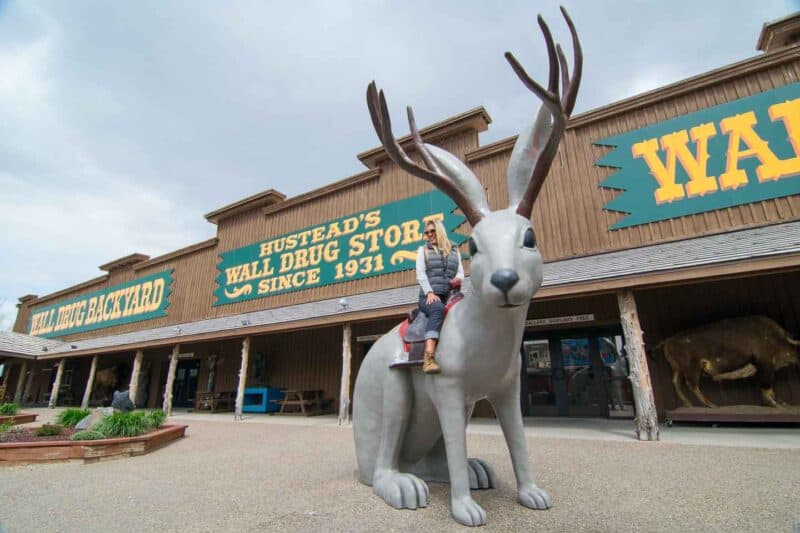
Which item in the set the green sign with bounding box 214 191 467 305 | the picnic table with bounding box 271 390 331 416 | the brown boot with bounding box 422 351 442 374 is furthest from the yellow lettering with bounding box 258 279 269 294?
the brown boot with bounding box 422 351 442 374

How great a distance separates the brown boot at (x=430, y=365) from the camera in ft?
8.52

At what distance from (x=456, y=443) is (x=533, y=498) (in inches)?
29.9

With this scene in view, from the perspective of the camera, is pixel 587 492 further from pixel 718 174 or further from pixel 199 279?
pixel 199 279

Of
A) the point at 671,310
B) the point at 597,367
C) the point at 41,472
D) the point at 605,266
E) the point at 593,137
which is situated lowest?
the point at 41,472

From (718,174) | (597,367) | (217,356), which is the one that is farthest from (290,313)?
(718,174)

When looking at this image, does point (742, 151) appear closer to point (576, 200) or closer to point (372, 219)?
point (576, 200)

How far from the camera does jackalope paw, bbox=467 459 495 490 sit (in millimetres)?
3176

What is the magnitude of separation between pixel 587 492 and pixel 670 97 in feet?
32.2

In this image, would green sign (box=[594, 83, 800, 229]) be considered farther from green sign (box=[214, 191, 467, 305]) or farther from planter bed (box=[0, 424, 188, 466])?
planter bed (box=[0, 424, 188, 466])

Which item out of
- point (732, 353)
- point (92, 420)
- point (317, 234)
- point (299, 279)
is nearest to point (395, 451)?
point (92, 420)

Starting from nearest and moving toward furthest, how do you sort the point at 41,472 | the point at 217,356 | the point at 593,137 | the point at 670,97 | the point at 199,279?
the point at 41,472, the point at 670,97, the point at 593,137, the point at 217,356, the point at 199,279

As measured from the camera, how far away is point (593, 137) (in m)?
9.95

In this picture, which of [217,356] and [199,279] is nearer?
[217,356]

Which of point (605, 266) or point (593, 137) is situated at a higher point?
point (593, 137)
